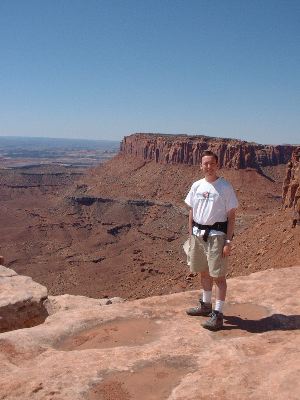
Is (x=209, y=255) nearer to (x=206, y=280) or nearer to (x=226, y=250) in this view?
(x=226, y=250)

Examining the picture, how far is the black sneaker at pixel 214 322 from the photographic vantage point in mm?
6188

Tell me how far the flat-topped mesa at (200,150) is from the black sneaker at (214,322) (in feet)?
176

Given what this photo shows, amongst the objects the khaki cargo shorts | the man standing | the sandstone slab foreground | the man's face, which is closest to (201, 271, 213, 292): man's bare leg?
the khaki cargo shorts

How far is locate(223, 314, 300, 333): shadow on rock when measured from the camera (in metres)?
6.23

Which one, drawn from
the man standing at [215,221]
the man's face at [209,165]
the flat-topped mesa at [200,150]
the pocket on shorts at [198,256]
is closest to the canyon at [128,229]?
the flat-topped mesa at [200,150]

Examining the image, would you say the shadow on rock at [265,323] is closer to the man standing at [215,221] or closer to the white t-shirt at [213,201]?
the man standing at [215,221]

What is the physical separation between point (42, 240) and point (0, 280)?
46.9 meters

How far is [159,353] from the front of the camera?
17.9 feet

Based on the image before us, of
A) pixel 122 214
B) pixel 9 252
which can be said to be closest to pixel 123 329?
pixel 9 252

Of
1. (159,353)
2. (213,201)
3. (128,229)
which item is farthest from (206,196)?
(128,229)

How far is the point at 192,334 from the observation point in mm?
6035

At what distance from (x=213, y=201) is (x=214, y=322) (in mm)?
1597

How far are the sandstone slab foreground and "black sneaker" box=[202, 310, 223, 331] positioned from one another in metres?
0.10

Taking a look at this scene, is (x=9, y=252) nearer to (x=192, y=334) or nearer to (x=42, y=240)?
(x=42, y=240)
